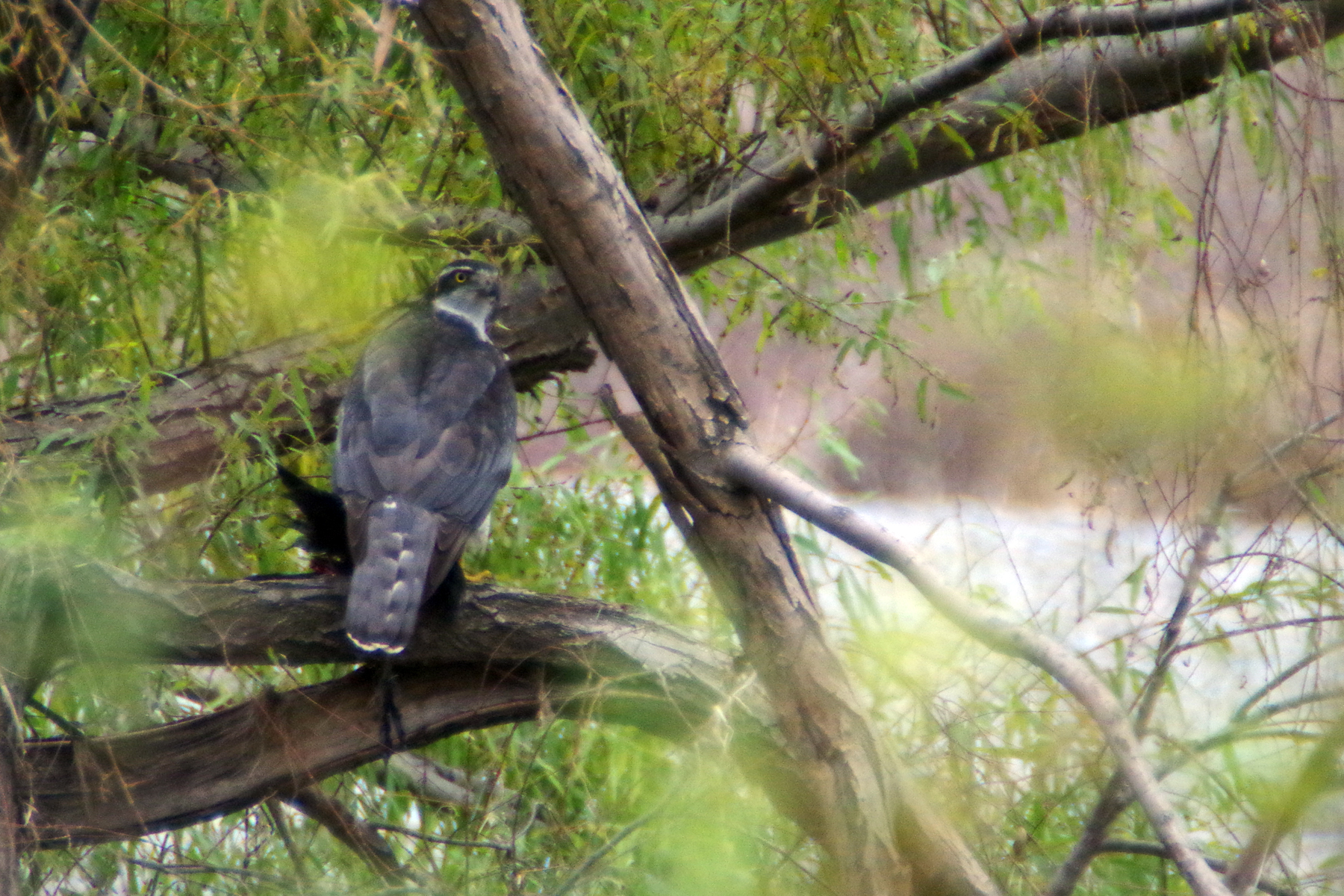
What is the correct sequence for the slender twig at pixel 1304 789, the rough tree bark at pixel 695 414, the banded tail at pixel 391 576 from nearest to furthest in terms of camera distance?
the slender twig at pixel 1304 789 → the rough tree bark at pixel 695 414 → the banded tail at pixel 391 576

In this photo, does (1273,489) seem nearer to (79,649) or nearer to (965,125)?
(965,125)

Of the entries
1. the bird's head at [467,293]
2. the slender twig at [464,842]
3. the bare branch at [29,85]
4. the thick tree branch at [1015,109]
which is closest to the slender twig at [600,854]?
the slender twig at [464,842]

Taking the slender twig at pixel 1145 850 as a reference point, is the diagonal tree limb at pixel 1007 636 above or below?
above

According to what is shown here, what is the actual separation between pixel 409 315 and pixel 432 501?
75cm

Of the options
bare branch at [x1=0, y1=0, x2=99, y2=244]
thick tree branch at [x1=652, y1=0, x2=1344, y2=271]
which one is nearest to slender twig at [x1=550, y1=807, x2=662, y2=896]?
thick tree branch at [x1=652, y1=0, x2=1344, y2=271]

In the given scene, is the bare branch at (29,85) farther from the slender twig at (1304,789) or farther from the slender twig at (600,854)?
the slender twig at (1304,789)

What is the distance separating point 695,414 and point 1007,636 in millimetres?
723

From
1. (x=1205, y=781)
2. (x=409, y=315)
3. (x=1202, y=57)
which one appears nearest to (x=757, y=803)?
(x=1205, y=781)

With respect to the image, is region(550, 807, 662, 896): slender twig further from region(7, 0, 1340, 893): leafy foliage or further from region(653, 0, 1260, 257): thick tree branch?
region(653, 0, 1260, 257): thick tree branch

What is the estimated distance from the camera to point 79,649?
250 centimetres

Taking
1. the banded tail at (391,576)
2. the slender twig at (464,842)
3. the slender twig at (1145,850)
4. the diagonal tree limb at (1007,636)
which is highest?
the diagonal tree limb at (1007,636)

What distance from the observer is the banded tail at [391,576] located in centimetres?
230

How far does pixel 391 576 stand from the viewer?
2379mm

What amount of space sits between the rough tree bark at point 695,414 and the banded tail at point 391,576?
54 centimetres
